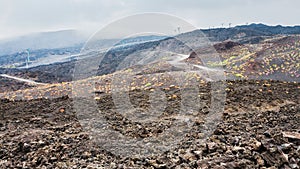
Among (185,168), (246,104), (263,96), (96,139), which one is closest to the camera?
(185,168)

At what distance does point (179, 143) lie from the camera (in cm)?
502

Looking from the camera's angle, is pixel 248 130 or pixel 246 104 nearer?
pixel 248 130

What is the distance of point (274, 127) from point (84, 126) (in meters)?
4.12

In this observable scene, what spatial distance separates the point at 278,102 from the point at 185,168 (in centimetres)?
607

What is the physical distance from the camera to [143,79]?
1650 cm

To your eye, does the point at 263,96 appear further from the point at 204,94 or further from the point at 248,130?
the point at 248,130

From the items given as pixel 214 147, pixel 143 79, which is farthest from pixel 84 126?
pixel 143 79

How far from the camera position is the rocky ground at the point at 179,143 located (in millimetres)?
4035

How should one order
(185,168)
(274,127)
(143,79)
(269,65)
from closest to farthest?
(185,168) < (274,127) < (143,79) < (269,65)

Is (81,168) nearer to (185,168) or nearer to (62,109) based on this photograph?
(185,168)

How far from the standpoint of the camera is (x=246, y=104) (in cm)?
837

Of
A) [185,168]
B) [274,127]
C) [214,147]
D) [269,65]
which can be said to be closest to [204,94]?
[274,127]

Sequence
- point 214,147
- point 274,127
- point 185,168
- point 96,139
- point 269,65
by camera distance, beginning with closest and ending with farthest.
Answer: point 185,168, point 214,147, point 96,139, point 274,127, point 269,65

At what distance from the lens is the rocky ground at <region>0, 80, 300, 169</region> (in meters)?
4.04
